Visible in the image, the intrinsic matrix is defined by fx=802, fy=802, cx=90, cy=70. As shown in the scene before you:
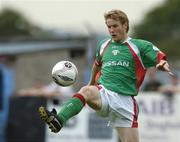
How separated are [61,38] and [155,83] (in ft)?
47.6

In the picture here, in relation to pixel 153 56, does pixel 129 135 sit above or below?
below

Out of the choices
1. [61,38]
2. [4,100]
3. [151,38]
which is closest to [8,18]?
[151,38]

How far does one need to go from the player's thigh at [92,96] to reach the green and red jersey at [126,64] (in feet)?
1.09

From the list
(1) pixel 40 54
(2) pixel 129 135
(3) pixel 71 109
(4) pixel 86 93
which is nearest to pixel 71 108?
(3) pixel 71 109

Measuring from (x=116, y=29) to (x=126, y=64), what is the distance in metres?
0.49

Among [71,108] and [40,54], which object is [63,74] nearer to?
[71,108]

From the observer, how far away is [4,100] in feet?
56.4

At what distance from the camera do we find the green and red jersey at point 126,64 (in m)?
10.5

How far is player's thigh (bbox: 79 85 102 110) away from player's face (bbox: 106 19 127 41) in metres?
0.75

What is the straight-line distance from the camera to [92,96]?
33.3ft

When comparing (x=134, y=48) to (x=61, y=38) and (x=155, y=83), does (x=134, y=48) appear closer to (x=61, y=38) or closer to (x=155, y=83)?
(x=155, y=83)

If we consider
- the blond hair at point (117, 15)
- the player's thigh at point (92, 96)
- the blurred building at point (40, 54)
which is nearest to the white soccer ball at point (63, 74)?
the player's thigh at point (92, 96)

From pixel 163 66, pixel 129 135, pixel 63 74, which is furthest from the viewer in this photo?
pixel 129 135

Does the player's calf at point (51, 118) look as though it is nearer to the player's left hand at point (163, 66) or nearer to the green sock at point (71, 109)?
the green sock at point (71, 109)
